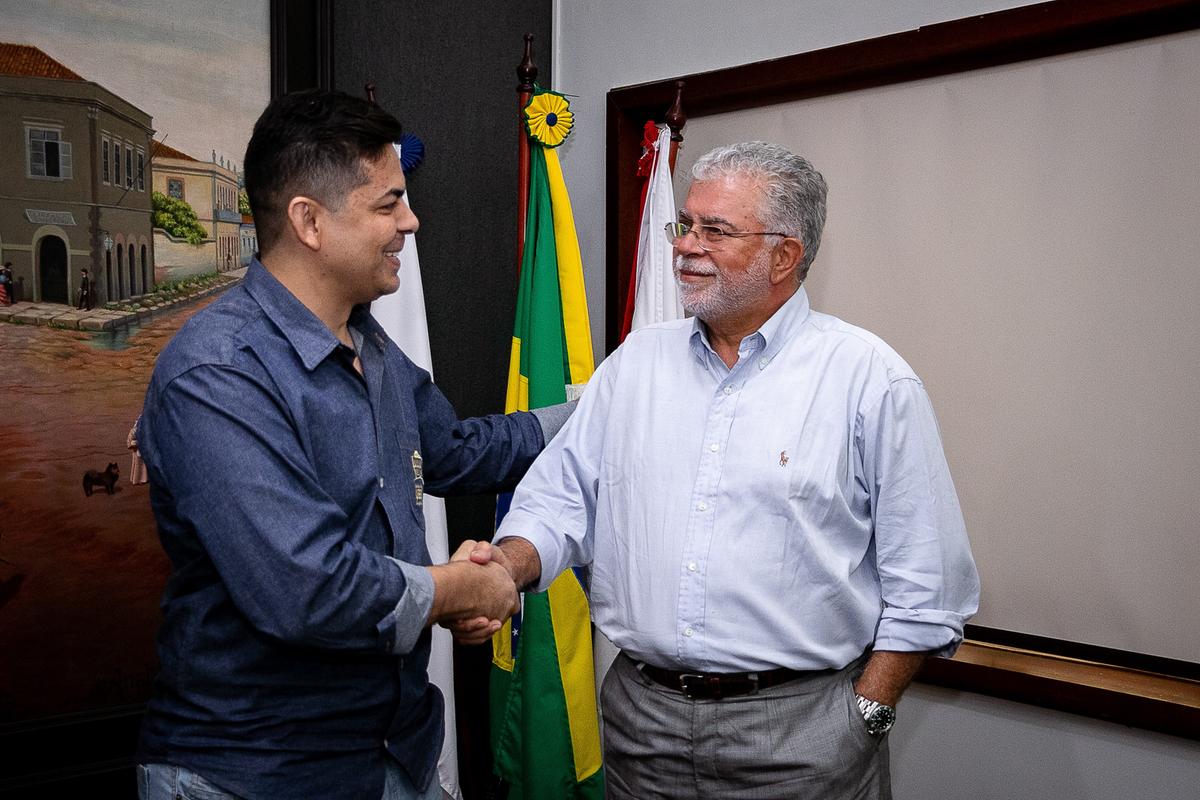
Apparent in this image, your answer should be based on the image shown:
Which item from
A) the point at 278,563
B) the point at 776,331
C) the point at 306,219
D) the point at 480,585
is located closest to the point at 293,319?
the point at 306,219

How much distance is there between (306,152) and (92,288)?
3.57 ft

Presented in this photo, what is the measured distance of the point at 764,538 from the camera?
161 centimetres

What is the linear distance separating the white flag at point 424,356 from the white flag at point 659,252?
1.91ft

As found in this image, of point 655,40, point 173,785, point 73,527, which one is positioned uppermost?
point 655,40

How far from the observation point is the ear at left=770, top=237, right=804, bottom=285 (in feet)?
5.74

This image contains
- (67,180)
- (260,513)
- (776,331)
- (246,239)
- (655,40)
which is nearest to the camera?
(260,513)

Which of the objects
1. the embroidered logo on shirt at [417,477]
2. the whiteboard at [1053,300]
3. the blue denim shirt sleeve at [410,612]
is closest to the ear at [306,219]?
the embroidered logo on shirt at [417,477]

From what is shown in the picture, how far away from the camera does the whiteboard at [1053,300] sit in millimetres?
2160

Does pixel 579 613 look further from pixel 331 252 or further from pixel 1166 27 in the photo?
pixel 1166 27

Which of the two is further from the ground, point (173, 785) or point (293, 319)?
point (293, 319)

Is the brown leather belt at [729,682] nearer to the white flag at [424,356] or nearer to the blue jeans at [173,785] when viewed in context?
the blue jeans at [173,785]

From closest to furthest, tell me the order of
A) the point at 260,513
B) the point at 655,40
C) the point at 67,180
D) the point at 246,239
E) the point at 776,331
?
the point at 260,513 < the point at 776,331 < the point at 67,180 < the point at 246,239 < the point at 655,40

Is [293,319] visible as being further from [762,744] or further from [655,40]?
[655,40]

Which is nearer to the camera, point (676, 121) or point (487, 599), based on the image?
point (487, 599)
